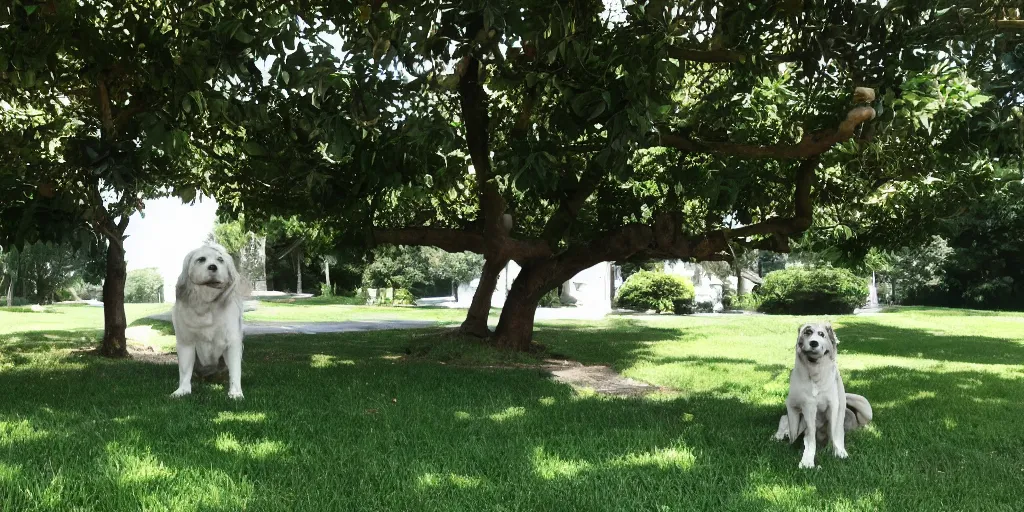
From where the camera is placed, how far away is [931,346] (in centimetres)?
1634

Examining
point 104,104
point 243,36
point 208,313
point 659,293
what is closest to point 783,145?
point 243,36

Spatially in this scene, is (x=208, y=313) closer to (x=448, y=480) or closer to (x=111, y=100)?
(x=448, y=480)

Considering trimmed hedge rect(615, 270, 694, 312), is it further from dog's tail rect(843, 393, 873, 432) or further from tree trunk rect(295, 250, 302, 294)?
dog's tail rect(843, 393, 873, 432)

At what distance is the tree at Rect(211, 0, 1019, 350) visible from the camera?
6340 millimetres

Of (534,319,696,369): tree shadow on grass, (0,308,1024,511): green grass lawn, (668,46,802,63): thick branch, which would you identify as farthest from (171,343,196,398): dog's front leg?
(534,319,696,369): tree shadow on grass

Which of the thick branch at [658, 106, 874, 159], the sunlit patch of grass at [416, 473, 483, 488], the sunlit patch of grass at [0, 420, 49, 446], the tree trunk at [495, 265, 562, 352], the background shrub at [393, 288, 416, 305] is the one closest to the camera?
the sunlit patch of grass at [416, 473, 483, 488]

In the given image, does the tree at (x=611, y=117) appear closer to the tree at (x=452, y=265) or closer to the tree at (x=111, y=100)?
the tree at (x=111, y=100)

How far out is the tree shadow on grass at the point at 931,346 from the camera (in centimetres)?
1398

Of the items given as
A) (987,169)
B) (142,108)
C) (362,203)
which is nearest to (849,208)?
(987,169)

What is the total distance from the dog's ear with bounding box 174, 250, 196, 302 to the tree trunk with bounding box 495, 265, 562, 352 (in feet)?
22.6

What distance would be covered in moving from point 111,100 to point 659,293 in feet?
83.0

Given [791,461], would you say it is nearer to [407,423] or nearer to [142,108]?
[407,423]

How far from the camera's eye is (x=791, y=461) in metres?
4.95

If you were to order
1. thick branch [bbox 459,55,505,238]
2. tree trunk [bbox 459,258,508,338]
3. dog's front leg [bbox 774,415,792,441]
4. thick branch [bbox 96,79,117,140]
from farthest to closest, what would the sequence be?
1. tree trunk [bbox 459,258,508,338]
2. thick branch [bbox 459,55,505,238]
3. thick branch [bbox 96,79,117,140]
4. dog's front leg [bbox 774,415,792,441]
